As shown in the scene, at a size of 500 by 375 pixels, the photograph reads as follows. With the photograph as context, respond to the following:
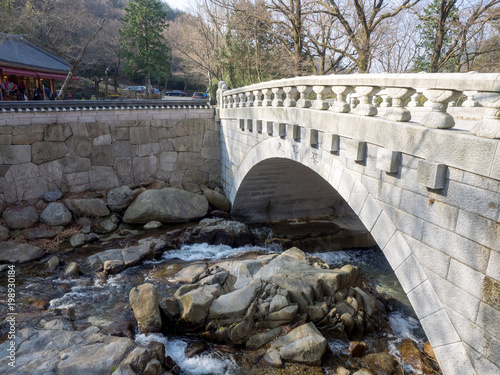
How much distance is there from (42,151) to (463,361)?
13.6 metres

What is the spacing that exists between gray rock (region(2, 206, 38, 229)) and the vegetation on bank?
8.52m

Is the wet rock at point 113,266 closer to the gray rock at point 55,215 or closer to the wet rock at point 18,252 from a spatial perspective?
the wet rock at point 18,252

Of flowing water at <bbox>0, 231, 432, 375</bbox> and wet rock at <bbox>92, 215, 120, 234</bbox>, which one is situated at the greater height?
wet rock at <bbox>92, 215, 120, 234</bbox>

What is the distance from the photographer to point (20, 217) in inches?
469

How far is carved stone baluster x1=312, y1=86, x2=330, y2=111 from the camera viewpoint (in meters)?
6.67

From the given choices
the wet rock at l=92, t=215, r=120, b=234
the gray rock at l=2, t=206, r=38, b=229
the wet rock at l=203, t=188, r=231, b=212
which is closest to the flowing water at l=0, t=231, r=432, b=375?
the wet rock at l=92, t=215, r=120, b=234

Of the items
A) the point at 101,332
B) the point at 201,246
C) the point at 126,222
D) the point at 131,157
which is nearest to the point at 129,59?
the point at 131,157

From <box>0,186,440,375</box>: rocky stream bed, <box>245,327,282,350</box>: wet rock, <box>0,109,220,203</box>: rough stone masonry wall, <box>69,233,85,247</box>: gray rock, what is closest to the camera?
<box>0,186,440,375</box>: rocky stream bed

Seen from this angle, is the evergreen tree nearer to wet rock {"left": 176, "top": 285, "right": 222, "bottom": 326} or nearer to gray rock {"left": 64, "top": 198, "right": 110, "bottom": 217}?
gray rock {"left": 64, "top": 198, "right": 110, "bottom": 217}

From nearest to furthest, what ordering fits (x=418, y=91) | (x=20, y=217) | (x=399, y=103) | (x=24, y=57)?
(x=418, y=91) < (x=399, y=103) < (x=20, y=217) < (x=24, y=57)

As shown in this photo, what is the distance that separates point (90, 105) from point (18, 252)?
19.2ft

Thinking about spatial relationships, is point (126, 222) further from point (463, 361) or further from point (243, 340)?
point (463, 361)

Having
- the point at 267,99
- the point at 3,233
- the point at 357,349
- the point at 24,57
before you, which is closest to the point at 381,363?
the point at 357,349

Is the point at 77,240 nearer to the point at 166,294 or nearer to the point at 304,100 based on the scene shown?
the point at 166,294
